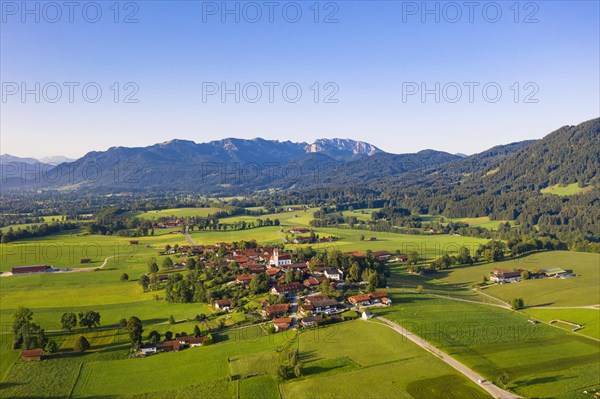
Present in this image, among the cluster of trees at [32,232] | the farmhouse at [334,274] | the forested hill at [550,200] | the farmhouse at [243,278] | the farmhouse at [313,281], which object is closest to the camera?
the farmhouse at [313,281]

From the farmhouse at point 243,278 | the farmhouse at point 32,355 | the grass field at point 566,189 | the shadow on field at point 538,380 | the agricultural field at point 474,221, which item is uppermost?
the grass field at point 566,189

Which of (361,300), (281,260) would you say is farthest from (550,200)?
(361,300)

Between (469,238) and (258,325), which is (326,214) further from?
(258,325)

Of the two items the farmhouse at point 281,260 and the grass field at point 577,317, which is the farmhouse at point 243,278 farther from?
the grass field at point 577,317

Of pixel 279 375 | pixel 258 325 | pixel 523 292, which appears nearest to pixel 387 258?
pixel 523 292

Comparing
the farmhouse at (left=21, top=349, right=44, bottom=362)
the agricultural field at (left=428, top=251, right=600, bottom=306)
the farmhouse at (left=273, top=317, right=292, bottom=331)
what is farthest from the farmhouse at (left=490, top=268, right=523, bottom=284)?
the farmhouse at (left=21, top=349, right=44, bottom=362)

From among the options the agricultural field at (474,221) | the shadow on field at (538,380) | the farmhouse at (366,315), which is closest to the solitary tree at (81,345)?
the farmhouse at (366,315)
